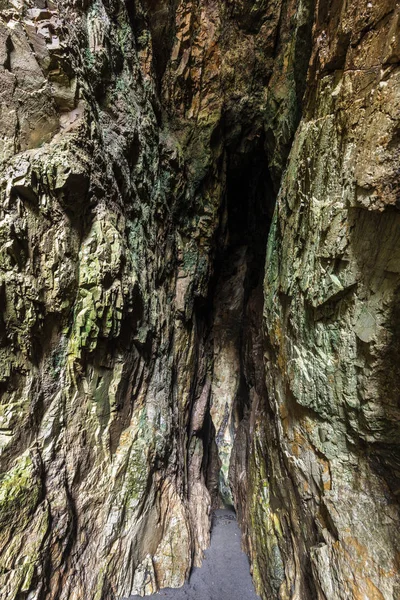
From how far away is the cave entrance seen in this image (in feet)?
27.9

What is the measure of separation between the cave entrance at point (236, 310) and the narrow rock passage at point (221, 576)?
1.81 meters

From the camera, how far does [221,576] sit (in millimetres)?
5801

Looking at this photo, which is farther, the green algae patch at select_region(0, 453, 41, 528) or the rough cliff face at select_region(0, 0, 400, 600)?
the green algae patch at select_region(0, 453, 41, 528)

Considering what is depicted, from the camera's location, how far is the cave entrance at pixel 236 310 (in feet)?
27.9

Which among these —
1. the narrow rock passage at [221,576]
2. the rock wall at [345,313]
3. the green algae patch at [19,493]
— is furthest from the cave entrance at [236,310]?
the green algae patch at [19,493]

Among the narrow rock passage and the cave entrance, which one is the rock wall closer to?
the narrow rock passage

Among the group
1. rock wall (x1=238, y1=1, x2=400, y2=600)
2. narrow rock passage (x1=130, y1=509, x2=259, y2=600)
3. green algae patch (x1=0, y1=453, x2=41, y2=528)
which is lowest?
narrow rock passage (x1=130, y1=509, x2=259, y2=600)

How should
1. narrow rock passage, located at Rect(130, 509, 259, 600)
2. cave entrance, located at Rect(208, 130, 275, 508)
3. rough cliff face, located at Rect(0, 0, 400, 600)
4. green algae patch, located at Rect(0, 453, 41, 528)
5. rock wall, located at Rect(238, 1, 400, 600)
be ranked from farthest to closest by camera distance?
cave entrance, located at Rect(208, 130, 275, 508) < narrow rock passage, located at Rect(130, 509, 259, 600) < green algae patch, located at Rect(0, 453, 41, 528) < rough cliff face, located at Rect(0, 0, 400, 600) < rock wall, located at Rect(238, 1, 400, 600)

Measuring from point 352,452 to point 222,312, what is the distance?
22.3 ft

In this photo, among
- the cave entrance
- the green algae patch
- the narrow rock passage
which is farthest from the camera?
the cave entrance

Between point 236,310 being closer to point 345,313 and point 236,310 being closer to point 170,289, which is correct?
point 170,289

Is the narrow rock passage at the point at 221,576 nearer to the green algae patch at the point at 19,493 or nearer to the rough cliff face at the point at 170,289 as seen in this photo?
the rough cliff face at the point at 170,289

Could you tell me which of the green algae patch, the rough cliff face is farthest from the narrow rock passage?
the green algae patch

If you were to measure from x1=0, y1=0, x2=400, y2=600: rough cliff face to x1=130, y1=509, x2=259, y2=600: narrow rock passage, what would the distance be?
0.82ft
